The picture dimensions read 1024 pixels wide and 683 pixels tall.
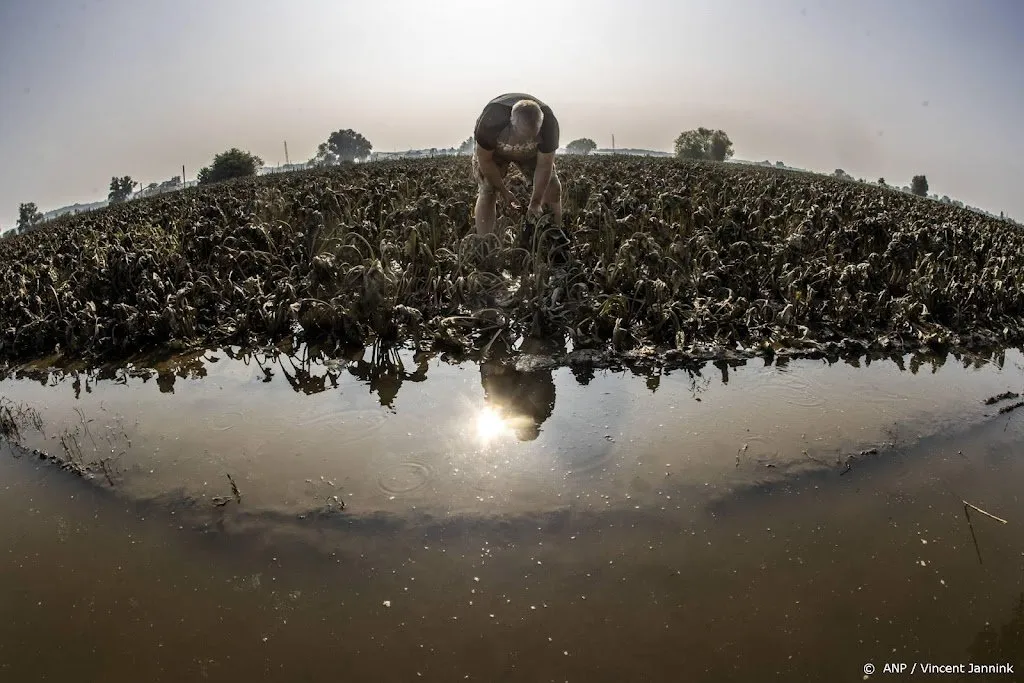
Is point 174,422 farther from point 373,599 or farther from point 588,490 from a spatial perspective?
point 588,490

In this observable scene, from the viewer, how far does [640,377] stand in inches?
209

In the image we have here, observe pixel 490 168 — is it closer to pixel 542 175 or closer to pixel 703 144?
pixel 542 175

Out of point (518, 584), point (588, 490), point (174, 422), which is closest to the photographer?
point (518, 584)

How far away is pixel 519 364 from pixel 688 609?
3.20m

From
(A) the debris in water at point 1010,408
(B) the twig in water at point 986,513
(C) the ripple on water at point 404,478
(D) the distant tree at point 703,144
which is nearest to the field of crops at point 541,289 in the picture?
(A) the debris in water at point 1010,408

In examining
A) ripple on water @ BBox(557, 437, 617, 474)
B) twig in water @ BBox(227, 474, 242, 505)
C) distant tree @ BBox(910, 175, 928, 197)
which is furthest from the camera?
distant tree @ BBox(910, 175, 928, 197)

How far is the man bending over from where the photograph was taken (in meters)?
6.99

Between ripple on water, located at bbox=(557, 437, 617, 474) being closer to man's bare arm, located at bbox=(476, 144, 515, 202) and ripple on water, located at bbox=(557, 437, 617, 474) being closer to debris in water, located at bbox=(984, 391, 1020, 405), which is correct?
debris in water, located at bbox=(984, 391, 1020, 405)

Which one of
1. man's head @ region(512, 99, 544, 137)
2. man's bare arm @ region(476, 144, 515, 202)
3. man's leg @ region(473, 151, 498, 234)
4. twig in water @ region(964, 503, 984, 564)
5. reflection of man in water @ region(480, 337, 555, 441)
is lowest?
twig in water @ region(964, 503, 984, 564)

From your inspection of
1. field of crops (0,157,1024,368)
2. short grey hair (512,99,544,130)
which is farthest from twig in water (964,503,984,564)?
short grey hair (512,99,544,130)

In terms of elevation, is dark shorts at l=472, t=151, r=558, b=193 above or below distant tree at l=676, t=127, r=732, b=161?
below

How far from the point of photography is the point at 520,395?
16.1 feet

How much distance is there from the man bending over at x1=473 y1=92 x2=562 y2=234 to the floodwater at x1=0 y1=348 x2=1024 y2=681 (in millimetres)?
A: 3510

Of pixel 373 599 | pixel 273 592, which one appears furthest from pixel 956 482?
pixel 273 592
